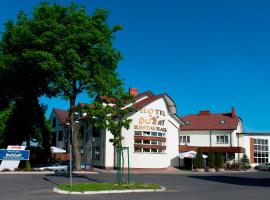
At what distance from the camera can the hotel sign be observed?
48594mm

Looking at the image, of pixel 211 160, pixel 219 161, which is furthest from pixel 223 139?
pixel 211 160

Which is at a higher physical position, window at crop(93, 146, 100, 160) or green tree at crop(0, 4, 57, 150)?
Result: green tree at crop(0, 4, 57, 150)

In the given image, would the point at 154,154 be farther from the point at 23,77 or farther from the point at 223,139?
the point at 223,139

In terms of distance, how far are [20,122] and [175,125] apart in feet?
63.6

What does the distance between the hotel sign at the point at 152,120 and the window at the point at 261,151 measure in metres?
25.8

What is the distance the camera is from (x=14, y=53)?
39531 millimetres

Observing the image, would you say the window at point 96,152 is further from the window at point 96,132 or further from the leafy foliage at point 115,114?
the leafy foliage at point 115,114

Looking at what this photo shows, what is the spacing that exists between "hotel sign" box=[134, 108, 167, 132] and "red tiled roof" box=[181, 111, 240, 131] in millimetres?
18941

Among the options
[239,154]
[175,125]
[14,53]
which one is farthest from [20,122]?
[239,154]

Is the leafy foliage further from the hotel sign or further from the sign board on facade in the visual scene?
the hotel sign

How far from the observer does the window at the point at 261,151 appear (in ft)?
231

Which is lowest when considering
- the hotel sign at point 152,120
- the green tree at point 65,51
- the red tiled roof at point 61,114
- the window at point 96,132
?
the window at point 96,132

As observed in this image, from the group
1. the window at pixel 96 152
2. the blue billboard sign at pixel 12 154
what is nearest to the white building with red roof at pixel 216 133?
the window at pixel 96 152

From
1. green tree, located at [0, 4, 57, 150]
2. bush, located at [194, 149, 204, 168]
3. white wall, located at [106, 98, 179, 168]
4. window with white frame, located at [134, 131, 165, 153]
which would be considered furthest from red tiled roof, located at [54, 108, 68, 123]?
bush, located at [194, 149, 204, 168]
